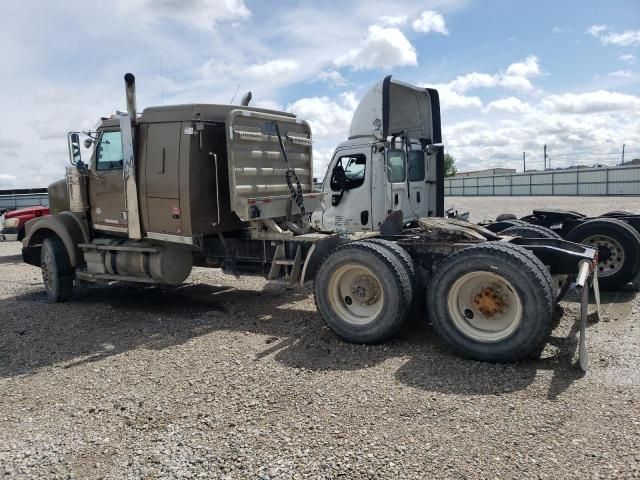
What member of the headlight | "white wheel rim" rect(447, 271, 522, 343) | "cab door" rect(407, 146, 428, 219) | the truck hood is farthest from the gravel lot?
the headlight

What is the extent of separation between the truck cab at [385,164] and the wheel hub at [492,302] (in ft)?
11.5

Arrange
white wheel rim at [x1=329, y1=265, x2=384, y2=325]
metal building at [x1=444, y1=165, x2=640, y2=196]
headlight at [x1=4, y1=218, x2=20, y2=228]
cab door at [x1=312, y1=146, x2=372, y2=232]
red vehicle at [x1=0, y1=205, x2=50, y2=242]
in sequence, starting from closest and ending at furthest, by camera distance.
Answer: white wheel rim at [x1=329, y1=265, x2=384, y2=325]
cab door at [x1=312, y1=146, x2=372, y2=232]
red vehicle at [x1=0, y1=205, x2=50, y2=242]
headlight at [x1=4, y1=218, x2=20, y2=228]
metal building at [x1=444, y1=165, x2=640, y2=196]

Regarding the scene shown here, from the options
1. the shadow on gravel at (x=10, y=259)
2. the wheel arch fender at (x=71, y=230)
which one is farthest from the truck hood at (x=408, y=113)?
the shadow on gravel at (x=10, y=259)

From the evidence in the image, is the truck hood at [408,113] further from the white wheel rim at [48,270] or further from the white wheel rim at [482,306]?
the white wheel rim at [48,270]

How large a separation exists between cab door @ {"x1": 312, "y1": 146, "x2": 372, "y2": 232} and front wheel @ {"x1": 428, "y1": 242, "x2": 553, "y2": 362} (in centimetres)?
375

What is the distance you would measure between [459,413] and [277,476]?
4.73ft

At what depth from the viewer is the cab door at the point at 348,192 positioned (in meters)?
8.66

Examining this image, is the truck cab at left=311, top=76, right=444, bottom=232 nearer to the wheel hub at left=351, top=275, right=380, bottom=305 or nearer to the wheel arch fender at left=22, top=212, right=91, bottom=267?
the wheel hub at left=351, top=275, right=380, bottom=305

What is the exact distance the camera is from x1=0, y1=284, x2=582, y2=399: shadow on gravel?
178 inches

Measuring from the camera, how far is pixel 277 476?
3.07m

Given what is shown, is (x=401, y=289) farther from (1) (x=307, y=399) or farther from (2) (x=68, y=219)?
(2) (x=68, y=219)

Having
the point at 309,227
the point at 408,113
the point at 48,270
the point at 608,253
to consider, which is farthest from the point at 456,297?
the point at 48,270

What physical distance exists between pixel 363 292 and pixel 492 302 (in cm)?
134

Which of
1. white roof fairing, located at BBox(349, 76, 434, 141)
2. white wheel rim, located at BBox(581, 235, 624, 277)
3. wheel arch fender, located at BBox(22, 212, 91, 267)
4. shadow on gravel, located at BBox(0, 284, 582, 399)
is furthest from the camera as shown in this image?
white roof fairing, located at BBox(349, 76, 434, 141)
